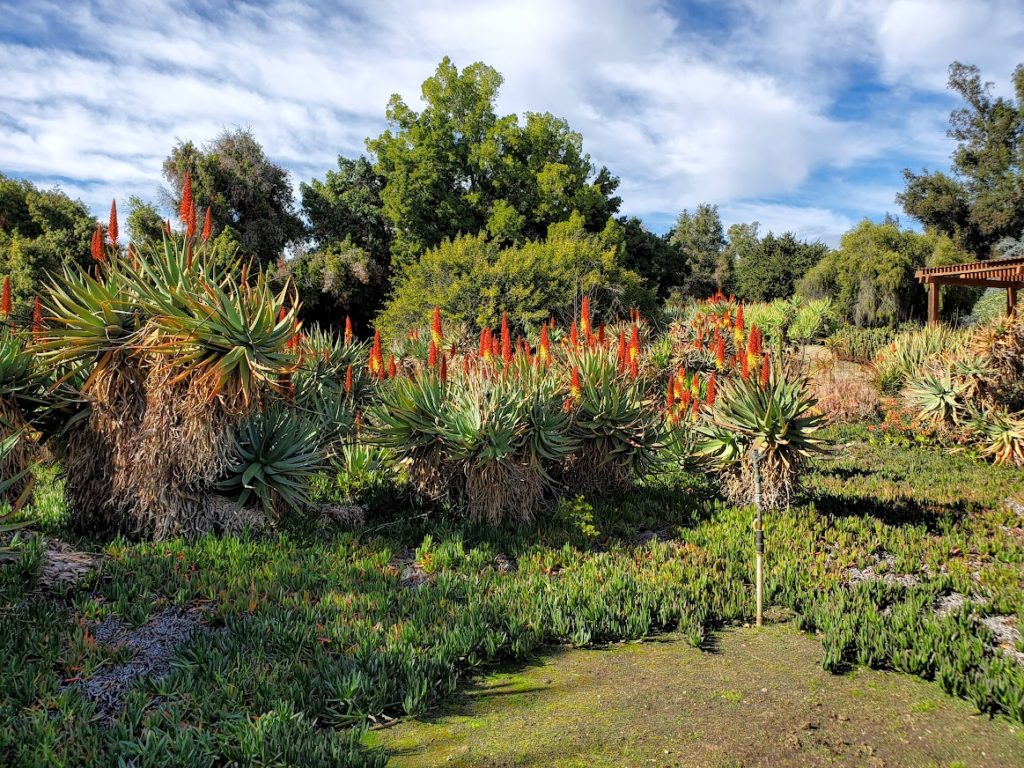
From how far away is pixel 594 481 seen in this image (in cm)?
847

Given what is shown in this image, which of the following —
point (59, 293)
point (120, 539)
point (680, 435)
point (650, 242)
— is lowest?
point (120, 539)

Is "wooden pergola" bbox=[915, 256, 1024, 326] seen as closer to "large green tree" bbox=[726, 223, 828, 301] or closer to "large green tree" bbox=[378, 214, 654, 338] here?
"large green tree" bbox=[378, 214, 654, 338]

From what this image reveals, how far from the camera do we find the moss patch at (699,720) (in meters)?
3.31

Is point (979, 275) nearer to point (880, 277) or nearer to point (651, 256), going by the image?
point (880, 277)

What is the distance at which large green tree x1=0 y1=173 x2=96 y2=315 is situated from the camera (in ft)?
80.2

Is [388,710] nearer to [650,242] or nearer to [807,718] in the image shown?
[807,718]

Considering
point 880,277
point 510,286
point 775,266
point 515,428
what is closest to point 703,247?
point 775,266

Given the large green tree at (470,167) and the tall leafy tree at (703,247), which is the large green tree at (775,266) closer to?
the tall leafy tree at (703,247)

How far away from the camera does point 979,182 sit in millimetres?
37812

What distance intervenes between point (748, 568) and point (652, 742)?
2974 mm

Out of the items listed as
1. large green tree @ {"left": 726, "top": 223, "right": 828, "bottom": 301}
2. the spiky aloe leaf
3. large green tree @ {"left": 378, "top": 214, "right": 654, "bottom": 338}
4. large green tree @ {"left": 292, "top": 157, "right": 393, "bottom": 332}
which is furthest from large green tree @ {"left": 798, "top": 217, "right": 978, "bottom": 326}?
the spiky aloe leaf

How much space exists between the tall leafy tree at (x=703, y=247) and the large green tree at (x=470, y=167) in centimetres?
1560

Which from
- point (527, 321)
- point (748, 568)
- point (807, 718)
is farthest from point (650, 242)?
point (807, 718)

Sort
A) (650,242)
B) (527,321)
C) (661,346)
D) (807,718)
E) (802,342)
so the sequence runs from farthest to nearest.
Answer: (650,242)
(527,321)
(802,342)
(661,346)
(807,718)
